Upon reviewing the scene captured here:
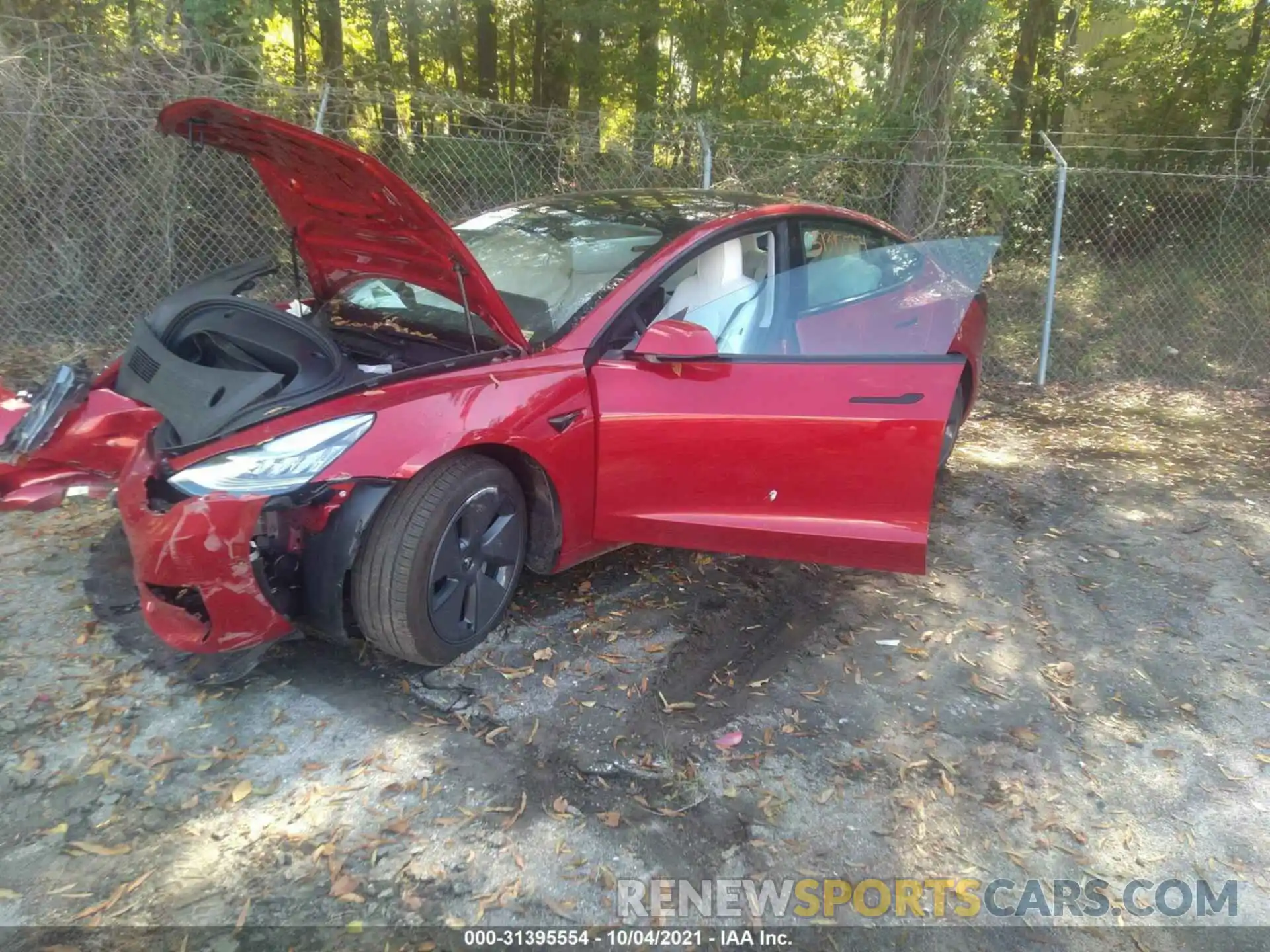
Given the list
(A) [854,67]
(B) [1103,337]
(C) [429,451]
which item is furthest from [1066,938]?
(A) [854,67]

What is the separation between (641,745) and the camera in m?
2.74

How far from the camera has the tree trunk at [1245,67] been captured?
33.6 ft

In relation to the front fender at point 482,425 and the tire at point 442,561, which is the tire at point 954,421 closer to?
the front fender at point 482,425

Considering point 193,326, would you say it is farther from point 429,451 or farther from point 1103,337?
point 1103,337

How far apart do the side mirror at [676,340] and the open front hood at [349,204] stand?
45 cm

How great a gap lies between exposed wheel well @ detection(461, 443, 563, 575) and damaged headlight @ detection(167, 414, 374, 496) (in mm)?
532

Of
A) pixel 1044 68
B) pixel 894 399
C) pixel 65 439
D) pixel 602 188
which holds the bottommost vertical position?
pixel 65 439

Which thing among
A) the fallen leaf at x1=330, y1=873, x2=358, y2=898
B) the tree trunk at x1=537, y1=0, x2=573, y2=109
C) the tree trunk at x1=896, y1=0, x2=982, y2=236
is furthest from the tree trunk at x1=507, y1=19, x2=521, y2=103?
the fallen leaf at x1=330, y1=873, x2=358, y2=898

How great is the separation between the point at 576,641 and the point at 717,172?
523cm

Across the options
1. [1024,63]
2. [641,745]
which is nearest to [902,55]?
[1024,63]

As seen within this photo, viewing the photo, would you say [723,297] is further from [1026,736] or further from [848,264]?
[1026,736]

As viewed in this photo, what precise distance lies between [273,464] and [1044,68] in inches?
498

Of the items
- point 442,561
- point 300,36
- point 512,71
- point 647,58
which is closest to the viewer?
point 442,561

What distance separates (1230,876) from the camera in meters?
2.35
